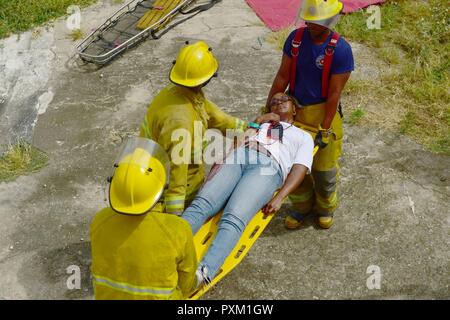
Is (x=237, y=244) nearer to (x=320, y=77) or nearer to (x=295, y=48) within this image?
(x=320, y=77)

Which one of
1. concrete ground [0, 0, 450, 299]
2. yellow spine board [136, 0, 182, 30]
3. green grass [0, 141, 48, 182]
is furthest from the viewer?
yellow spine board [136, 0, 182, 30]

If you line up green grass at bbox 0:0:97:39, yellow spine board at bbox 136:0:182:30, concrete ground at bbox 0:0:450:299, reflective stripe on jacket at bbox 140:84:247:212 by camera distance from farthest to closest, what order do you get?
green grass at bbox 0:0:97:39 < yellow spine board at bbox 136:0:182:30 < concrete ground at bbox 0:0:450:299 < reflective stripe on jacket at bbox 140:84:247:212

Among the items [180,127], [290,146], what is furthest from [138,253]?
[290,146]

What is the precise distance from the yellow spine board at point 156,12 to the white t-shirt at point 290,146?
4.31m

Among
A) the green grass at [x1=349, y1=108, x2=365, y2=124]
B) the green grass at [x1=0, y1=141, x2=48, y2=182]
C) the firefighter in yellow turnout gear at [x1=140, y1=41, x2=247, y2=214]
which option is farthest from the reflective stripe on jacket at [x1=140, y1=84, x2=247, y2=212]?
the green grass at [x1=349, y1=108, x2=365, y2=124]

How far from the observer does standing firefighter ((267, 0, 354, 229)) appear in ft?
13.6

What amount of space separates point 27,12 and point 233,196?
20.3ft

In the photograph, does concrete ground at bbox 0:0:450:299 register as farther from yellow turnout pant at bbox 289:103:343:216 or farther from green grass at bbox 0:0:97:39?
green grass at bbox 0:0:97:39

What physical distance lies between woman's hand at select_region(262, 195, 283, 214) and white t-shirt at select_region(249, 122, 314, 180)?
0.22 meters

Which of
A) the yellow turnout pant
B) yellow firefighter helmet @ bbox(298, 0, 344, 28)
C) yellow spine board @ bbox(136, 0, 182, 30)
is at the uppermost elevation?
yellow firefighter helmet @ bbox(298, 0, 344, 28)

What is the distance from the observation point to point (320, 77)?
14.1 feet
